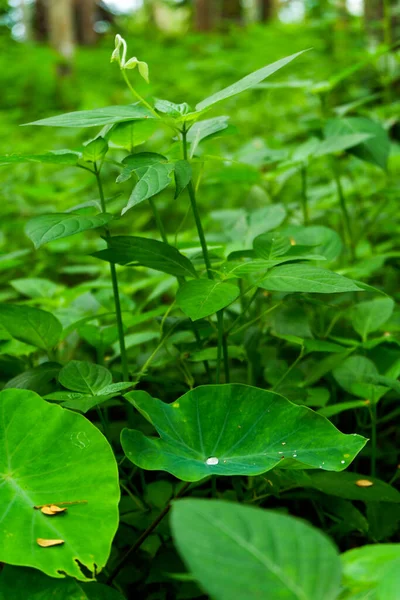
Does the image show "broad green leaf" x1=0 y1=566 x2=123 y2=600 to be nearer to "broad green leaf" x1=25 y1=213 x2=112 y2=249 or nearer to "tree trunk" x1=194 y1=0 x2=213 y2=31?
"broad green leaf" x1=25 y1=213 x2=112 y2=249

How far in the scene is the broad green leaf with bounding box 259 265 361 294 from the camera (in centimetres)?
75

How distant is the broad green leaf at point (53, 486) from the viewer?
23.5 inches

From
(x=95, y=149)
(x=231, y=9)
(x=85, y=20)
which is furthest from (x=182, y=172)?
(x=85, y=20)

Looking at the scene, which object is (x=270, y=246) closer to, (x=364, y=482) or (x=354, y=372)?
(x=354, y=372)

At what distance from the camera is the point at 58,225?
0.78 m

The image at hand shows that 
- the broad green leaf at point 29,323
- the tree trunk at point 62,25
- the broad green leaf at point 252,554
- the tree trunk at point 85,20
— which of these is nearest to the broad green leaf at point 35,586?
the broad green leaf at point 252,554

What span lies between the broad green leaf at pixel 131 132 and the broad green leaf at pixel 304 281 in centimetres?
29

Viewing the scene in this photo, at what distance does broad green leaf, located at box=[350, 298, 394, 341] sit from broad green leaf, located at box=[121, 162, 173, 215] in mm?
501

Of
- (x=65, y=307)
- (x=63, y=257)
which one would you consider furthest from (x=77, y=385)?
(x=63, y=257)

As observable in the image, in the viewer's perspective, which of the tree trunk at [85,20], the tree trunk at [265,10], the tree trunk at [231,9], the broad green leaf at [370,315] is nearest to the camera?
the broad green leaf at [370,315]

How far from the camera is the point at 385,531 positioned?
0.86 metres

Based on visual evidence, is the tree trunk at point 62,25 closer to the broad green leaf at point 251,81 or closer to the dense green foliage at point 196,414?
the dense green foliage at point 196,414

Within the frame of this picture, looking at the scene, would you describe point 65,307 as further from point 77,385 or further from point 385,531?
point 385,531

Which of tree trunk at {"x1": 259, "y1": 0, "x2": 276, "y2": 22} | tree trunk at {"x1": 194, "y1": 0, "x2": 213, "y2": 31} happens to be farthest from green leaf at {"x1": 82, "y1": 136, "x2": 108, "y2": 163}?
tree trunk at {"x1": 259, "y1": 0, "x2": 276, "y2": 22}
